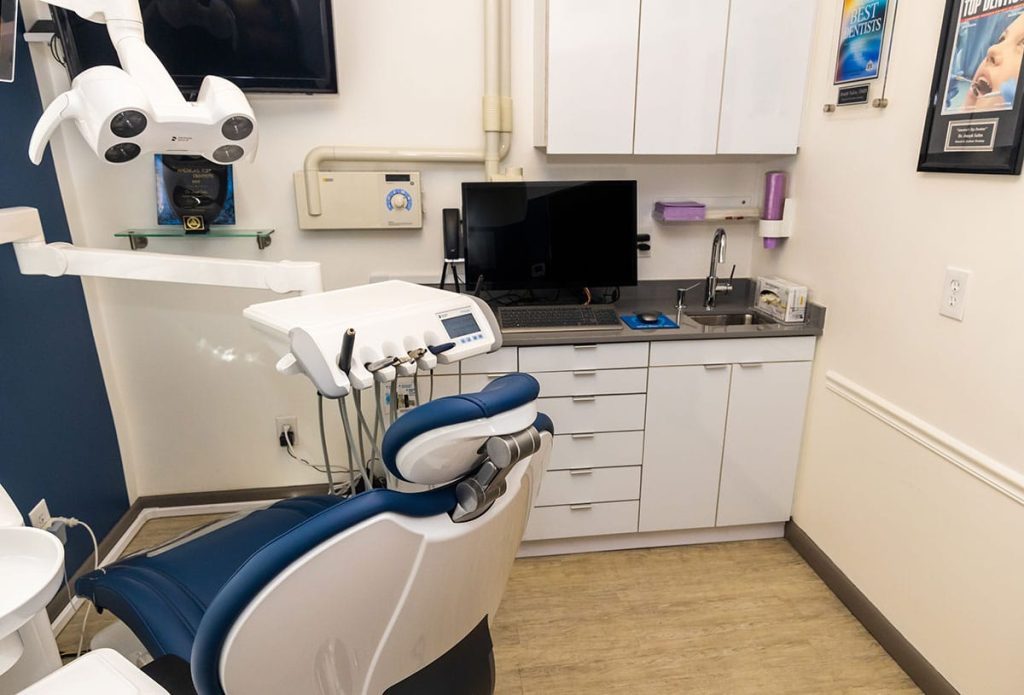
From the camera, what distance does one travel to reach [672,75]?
7.25 ft

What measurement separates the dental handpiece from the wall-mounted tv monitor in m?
1.31

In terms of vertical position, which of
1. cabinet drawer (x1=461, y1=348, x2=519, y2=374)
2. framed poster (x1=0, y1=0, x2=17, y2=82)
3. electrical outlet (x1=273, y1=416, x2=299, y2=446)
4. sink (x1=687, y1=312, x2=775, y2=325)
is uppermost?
framed poster (x1=0, y1=0, x2=17, y2=82)

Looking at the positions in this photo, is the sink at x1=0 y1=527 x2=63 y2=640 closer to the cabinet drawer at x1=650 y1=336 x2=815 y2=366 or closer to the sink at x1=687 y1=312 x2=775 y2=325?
the cabinet drawer at x1=650 y1=336 x2=815 y2=366

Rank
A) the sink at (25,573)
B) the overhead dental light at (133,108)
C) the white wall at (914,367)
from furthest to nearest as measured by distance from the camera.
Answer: the white wall at (914,367)
the overhead dental light at (133,108)
the sink at (25,573)

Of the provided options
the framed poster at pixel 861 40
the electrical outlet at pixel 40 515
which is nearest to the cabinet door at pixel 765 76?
the framed poster at pixel 861 40

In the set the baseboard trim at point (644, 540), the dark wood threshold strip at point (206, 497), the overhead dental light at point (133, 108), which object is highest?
the overhead dental light at point (133, 108)

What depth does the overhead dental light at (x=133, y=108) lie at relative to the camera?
1.12m

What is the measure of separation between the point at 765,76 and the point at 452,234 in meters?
1.29

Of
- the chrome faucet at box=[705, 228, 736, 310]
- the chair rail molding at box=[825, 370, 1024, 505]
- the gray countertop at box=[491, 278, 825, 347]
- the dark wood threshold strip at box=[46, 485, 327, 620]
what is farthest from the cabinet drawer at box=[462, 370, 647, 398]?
the dark wood threshold strip at box=[46, 485, 327, 620]

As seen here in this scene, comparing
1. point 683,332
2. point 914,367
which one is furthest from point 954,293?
point 683,332

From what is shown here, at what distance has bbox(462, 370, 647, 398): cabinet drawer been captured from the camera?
221 centimetres

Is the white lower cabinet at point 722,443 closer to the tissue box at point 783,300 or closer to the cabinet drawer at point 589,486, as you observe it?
the cabinet drawer at point 589,486

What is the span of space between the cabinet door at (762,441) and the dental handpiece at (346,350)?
1544mm

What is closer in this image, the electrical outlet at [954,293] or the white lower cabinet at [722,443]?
the electrical outlet at [954,293]
